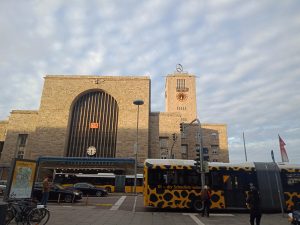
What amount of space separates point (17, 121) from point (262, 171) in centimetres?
4749

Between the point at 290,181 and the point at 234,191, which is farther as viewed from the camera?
the point at 290,181

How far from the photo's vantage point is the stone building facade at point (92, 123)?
157 ft

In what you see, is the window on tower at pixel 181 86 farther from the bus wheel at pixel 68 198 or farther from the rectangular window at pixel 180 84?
the bus wheel at pixel 68 198

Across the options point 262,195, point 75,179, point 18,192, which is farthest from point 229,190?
point 75,179

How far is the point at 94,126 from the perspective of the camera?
49156 millimetres

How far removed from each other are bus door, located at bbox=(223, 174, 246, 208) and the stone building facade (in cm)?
3086

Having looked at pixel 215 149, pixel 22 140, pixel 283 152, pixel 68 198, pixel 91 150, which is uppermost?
pixel 215 149

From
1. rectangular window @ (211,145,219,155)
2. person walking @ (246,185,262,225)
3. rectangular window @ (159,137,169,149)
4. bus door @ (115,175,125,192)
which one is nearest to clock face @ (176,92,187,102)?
rectangular window @ (211,145,219,155)

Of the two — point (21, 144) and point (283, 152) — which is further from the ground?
A: point (21, 144)

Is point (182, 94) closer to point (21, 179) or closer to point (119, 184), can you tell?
point (119, 184)

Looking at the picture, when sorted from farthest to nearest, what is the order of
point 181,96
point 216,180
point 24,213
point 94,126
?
point 181,96 < point 94,126 < point 216,180 < point 24,213

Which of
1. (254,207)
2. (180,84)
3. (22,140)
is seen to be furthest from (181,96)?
(254,207)

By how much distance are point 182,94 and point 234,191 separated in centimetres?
5935

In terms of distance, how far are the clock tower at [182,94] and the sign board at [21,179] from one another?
61694 millimetres
